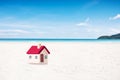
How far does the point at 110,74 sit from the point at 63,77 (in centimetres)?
235

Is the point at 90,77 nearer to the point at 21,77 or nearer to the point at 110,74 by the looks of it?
the point at 110,74

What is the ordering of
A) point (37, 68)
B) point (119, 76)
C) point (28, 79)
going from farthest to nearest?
point (37, 68) < point (119, 76) < point (28, 79)

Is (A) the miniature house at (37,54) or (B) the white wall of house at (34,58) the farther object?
(B) the white wall of house at (34,58)

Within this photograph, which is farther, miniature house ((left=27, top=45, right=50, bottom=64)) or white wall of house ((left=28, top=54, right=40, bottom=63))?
white wall of house ((left=28, top=54, right=40, bottom=63))

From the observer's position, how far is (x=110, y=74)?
31.2 ft

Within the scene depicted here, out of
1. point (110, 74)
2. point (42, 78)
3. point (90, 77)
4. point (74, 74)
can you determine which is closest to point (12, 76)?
point (42, 78)

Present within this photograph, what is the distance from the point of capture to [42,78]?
8609mm

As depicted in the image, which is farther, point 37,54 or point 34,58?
point 34,58

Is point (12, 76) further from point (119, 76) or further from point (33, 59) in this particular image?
point (119, 76)

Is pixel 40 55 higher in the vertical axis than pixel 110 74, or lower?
higher

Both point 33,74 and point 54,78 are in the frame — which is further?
point 33,74

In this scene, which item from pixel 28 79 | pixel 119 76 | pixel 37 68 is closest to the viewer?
pixel 28 79

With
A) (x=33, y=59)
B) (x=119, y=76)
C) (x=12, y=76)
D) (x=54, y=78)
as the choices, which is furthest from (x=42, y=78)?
(x=119, y=76)

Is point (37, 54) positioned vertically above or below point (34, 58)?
above
